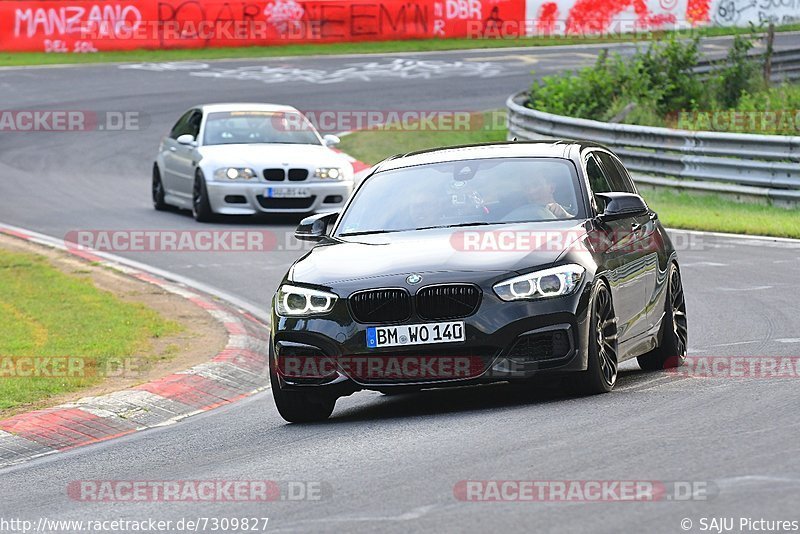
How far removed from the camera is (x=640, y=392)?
30.0 feet

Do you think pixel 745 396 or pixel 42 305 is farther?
pixel 42 305

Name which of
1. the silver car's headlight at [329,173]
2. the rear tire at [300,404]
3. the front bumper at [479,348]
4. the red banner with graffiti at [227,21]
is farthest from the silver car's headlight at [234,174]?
the red banner with graffiti at [227,21]

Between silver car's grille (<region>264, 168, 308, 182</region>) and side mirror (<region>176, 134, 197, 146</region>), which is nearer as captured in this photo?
silver car's grille (<region>264, 168, 308, 182</region>)

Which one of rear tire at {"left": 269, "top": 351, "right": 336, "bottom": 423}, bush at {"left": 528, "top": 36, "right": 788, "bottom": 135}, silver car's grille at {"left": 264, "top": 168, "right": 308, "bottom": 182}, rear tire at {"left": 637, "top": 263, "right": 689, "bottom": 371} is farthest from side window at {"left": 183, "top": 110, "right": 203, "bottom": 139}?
rear tire at {"left": 269, "top": 351, "right": 336, "bottom": 423}

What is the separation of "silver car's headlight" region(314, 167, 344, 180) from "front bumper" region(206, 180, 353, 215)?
102mm

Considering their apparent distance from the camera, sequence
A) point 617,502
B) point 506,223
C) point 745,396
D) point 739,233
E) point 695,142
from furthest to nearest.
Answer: point 695,142, point 739,233, point 506,223, point 745,396, point 617,502

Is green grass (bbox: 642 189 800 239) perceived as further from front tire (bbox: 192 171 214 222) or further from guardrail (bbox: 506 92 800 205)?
front tire (bbox: 192 171 214 222)

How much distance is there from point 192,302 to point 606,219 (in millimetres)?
6298

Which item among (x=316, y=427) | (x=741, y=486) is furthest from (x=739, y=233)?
(x=741, y=486)

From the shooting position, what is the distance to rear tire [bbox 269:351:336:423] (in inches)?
361

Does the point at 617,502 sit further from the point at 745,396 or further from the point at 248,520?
the point at 745,396

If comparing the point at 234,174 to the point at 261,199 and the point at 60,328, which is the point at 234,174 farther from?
the point at 60,328

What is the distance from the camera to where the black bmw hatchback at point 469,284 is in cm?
859

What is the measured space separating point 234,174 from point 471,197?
11468 millimetres
